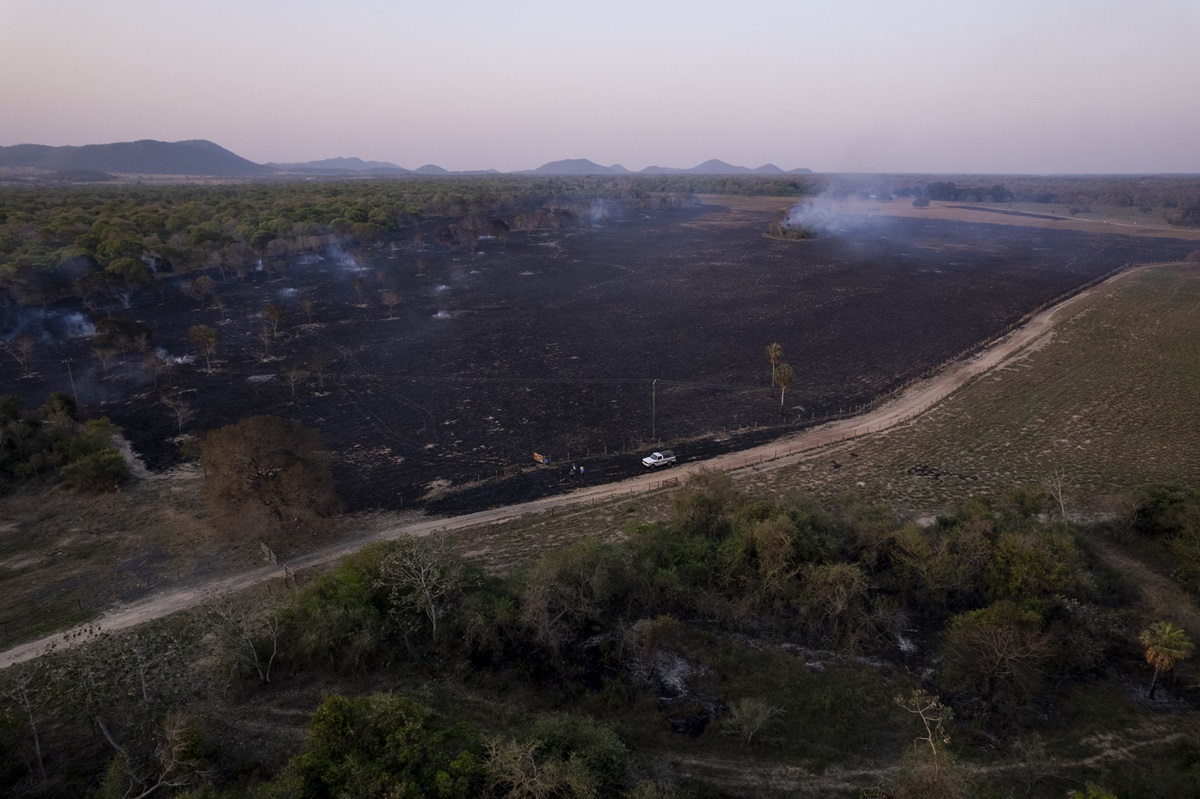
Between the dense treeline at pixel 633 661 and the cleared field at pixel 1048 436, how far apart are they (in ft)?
22.6

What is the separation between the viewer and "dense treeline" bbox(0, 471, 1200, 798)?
13570 mm

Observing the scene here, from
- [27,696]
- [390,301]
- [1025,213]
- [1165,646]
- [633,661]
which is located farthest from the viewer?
[1025,213]

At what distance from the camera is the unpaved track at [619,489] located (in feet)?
69.9

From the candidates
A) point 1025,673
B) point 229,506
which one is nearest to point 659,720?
point 1025,673

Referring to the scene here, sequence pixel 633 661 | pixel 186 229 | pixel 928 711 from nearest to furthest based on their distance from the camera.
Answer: pixel 928 711, pixel 633 661, pixel 186 229

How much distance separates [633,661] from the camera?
18.7 m

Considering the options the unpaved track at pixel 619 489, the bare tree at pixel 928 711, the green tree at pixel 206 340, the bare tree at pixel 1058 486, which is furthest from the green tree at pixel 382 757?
the green tree at pixel 206 340

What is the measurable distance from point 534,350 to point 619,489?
954 inches

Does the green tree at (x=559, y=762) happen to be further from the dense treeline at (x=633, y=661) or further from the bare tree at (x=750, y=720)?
the bare tree at (x=750, y=720)

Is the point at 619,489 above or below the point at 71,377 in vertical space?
below

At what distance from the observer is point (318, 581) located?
1984 centimetres

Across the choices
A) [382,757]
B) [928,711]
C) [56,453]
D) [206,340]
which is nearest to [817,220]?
[206,340]

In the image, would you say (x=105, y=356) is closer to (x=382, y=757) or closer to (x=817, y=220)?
(x=382, y=757)

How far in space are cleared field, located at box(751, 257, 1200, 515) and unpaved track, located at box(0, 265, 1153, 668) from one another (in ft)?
3.86
